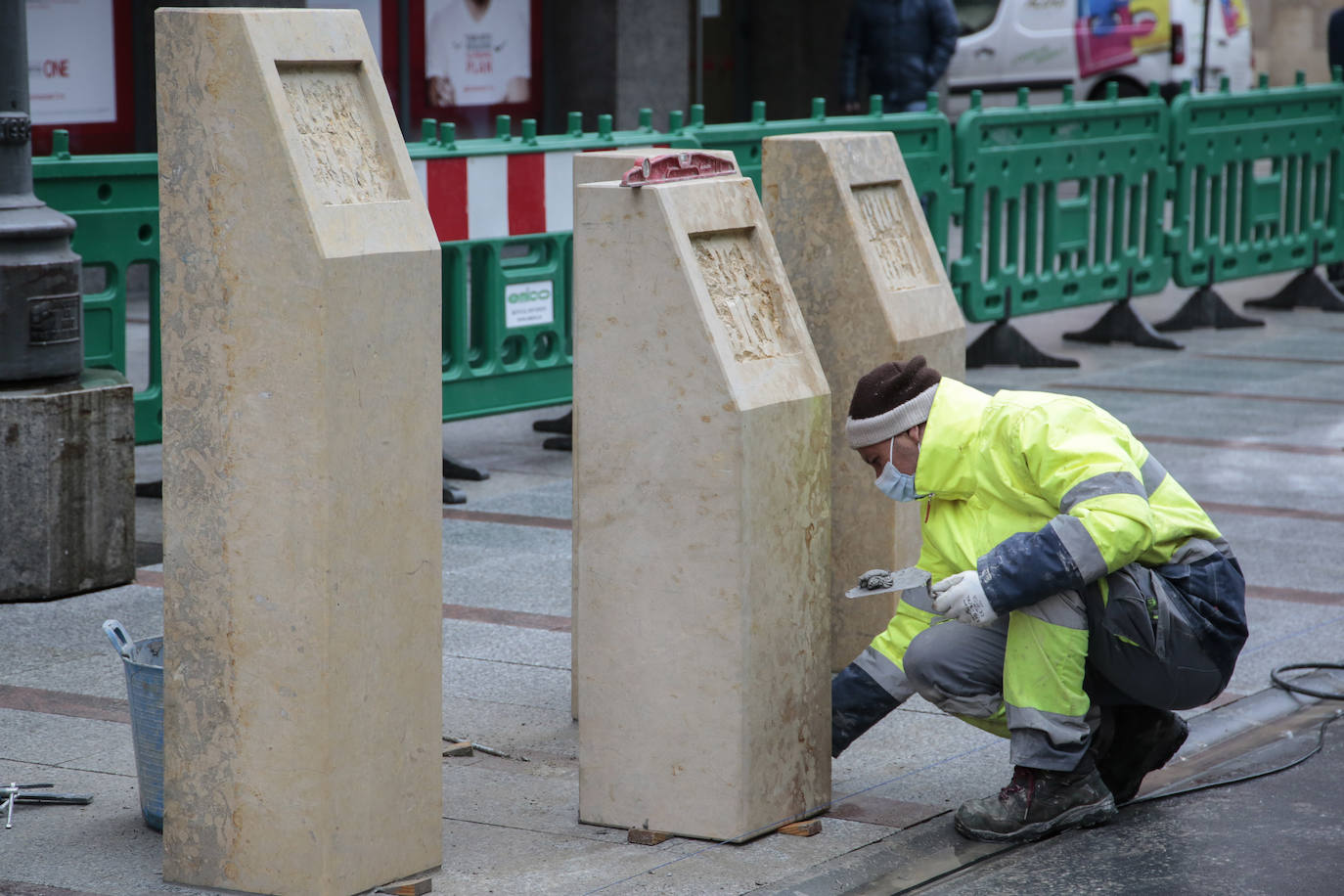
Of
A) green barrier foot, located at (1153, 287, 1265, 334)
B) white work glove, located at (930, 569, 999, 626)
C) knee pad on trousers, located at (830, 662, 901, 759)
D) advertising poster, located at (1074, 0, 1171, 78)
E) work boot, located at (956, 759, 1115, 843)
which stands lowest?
work boot, located at (956, 759, 1115, 843)

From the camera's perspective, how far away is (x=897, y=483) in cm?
451

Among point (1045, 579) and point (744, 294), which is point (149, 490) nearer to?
point (744, 294)

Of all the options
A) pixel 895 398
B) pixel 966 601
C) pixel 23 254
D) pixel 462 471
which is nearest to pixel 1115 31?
pixel 462 471

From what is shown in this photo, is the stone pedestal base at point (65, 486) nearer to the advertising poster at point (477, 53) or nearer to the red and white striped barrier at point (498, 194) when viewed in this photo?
the red and white striped barrier at point (498, 194)

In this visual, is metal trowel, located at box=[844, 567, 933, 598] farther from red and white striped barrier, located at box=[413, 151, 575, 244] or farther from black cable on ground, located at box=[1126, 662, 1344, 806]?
red and white striped barrier, located at box=[413, 151, 575, 244]

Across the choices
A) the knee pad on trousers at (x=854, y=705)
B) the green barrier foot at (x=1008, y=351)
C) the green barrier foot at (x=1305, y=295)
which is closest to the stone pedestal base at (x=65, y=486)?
the knee pad on trousers at (x=854, y=705)

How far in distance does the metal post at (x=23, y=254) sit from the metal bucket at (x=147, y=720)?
2.16m

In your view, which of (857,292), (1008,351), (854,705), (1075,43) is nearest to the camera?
(854,705)

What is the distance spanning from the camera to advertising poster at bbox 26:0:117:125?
12969 millimetres

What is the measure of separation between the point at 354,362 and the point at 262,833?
0.95 m

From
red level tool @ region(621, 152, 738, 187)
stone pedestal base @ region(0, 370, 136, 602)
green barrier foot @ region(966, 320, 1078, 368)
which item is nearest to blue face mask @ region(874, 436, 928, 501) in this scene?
red level tool @ region(621, 152, 738, 187)

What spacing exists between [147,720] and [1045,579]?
1936 millimetres

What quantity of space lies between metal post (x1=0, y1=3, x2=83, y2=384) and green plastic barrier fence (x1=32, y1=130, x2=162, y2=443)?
2.91ft

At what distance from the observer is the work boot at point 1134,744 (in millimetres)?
4789
